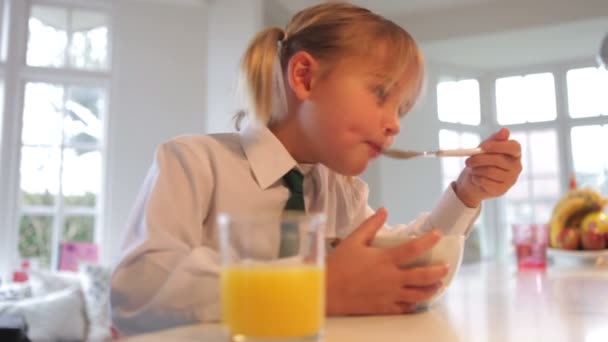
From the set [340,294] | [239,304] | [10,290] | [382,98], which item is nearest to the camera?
[239,304]

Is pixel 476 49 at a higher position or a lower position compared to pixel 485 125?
higher

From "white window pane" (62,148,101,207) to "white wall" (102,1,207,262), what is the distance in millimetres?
133

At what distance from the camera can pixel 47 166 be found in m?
3.94

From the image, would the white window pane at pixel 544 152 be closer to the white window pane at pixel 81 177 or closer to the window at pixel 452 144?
the window at pixel 452 144

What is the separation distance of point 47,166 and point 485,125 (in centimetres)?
349

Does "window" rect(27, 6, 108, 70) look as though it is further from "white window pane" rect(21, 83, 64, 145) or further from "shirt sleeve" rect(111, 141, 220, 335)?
"shirt sleeve" rect(111, 141, 220, 335)

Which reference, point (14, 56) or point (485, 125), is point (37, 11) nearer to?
point (14, 56)

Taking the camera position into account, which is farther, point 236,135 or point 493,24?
point 493,24

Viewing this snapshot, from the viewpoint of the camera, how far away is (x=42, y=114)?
13.0 feet

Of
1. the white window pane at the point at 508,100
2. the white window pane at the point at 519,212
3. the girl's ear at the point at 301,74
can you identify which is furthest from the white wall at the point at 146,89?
the girl's ear at the point at 301,74

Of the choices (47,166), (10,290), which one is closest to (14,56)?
(47,166)

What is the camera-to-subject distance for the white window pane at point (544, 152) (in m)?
4.50

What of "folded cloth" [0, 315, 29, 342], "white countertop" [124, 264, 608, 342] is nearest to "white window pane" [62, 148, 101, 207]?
"folded cloth" [0, 315, 29, 342]

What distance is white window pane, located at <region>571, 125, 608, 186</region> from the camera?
14.2 feet
